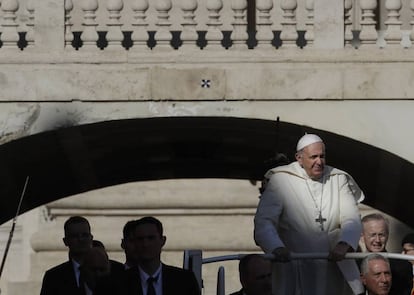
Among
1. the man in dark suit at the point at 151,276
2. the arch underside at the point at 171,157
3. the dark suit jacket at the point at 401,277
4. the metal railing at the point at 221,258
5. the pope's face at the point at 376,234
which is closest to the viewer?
the man in dark suit at the point at 151,276

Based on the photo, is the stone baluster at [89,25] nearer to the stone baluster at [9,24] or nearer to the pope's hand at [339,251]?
the stone baluster at [9,24]

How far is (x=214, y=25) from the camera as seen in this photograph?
64.8 feet

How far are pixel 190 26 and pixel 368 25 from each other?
158 cm

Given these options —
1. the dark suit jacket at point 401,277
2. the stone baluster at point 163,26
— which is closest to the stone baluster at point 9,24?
the stone baluster at point 163,26

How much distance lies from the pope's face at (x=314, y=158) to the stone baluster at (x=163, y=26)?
3.26 meters

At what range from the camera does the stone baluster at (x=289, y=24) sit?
1969 cm

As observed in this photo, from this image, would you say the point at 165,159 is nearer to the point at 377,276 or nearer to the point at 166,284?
the point at 377,276

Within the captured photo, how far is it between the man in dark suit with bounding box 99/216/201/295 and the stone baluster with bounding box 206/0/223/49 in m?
5.07

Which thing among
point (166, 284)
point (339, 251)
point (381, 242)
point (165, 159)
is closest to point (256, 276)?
point (166, 284)

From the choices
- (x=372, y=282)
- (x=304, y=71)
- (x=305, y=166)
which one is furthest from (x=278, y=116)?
(x=372, y=282)

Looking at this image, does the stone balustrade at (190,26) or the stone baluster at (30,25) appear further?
the stone baluster at (30,25)

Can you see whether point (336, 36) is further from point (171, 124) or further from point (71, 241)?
point (71, 241)

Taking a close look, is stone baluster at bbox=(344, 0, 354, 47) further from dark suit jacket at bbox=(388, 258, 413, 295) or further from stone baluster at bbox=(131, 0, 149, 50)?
dark suit jacket at bbox=(388, 258, 413, 295)

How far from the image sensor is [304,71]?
19.5 metres
